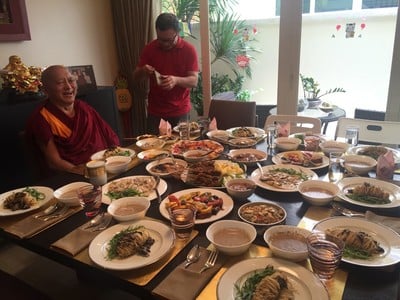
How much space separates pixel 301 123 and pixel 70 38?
2.50 m

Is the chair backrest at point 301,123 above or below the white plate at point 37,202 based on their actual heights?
above

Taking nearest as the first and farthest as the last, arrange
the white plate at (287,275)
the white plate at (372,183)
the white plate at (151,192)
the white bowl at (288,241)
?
the white plate at (287,275), the white bowl at (288,241), the white plate at (372,183), the white plate at (151,192)

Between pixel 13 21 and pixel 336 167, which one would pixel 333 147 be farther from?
pixel 13 21

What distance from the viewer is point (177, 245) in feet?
3.40

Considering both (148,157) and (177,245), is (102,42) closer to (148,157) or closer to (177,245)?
(148,157)

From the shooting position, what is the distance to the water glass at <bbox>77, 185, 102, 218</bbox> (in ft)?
4.08

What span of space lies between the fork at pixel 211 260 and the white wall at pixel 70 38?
9.00 feet

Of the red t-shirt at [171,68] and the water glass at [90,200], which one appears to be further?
the red t-shirt at [171,68]

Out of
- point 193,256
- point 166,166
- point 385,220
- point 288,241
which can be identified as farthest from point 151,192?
point 385,220

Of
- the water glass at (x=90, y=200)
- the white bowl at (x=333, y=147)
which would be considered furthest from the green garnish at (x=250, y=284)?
the white bowl at (x=333, y=147)

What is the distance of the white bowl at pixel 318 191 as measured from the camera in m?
1.21

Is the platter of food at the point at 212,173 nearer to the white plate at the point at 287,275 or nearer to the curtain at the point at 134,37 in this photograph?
the white plate at the point at 287,275

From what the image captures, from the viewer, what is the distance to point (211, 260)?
0.94 metres

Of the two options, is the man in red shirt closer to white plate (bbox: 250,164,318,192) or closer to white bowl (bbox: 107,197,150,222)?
white plate (bbox: 250,164,318,192)
